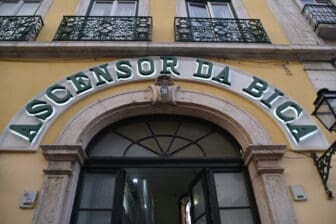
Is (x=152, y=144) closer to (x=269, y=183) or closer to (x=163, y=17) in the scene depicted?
(x=269, y=183)

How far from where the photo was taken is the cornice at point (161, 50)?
19.0 feet

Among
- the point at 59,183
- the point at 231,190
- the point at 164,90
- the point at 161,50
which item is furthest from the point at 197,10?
the point at 59,183

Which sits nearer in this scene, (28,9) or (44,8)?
(44,8)

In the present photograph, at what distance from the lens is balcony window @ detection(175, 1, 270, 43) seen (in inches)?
251

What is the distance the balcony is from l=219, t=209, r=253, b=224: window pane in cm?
463

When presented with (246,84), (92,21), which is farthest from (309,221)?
(92,21)

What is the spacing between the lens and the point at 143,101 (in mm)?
5113

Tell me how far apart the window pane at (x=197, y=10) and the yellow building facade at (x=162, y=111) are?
0.55 feet

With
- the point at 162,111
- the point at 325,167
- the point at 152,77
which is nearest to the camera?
the point at 325,167

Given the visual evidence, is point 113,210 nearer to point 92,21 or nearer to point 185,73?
point 185,73

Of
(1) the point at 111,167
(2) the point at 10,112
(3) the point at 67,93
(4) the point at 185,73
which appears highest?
(4) the point at 185,73

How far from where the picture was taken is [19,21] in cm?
657

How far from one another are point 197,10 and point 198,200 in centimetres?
498

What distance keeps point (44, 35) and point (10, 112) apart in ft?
7.19
